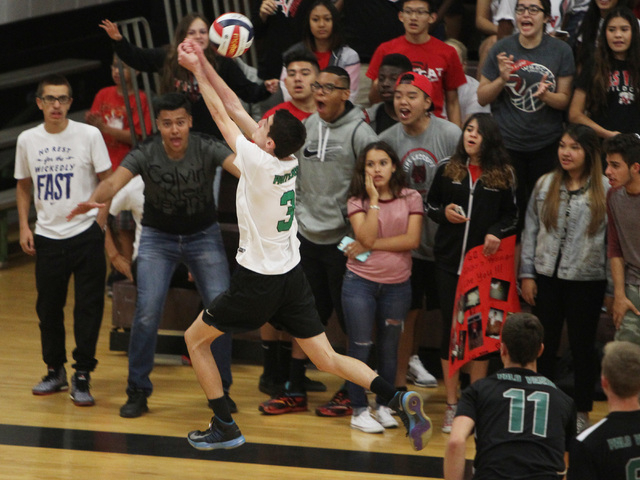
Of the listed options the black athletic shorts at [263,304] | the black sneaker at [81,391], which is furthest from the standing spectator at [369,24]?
the black sneaker at [81,391]

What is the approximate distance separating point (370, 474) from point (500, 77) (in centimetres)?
288

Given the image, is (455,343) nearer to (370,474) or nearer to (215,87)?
(370,474)

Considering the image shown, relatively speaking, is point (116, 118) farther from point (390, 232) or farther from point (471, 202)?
point (471, 202)

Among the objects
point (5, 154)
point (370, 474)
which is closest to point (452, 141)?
point (370, 474)

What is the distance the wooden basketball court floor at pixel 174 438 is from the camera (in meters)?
5.36

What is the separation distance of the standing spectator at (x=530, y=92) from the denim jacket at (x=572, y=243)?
55cm

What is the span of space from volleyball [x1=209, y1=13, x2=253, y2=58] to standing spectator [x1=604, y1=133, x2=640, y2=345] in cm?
222

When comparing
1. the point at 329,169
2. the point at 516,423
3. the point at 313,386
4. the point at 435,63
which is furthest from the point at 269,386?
the point at 516,423

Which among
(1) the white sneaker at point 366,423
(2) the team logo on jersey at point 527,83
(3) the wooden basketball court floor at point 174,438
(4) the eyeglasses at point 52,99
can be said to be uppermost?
(2) the team logo on jersey at point 527,83

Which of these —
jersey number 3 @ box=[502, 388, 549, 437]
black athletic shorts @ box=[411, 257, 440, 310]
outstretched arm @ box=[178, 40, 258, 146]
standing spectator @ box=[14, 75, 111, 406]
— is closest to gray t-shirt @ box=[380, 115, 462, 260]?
black athletic shorts @ box=[411, 257, 440, 310]

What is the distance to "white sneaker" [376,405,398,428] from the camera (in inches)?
241

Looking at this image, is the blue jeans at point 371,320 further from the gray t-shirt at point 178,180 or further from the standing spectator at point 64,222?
the standing spectator at point 64,222

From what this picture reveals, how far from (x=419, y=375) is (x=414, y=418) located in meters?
2.02

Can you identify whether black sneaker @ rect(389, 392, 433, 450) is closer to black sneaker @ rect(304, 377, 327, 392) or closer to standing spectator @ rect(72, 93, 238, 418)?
standing spectator @ rect(72, 93, 238, 418)
